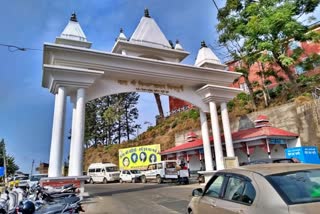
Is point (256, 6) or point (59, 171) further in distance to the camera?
point (256, 6)

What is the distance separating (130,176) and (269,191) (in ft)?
78.4

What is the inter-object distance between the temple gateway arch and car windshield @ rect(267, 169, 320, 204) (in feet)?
29.8

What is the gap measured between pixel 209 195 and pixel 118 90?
9.59m

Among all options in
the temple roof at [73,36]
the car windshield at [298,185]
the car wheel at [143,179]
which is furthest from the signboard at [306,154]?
the car wheel at [143,179]

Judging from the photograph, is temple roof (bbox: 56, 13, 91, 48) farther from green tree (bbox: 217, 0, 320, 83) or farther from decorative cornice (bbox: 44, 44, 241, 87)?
green tree (bbox: 217, 0, 320, 83)

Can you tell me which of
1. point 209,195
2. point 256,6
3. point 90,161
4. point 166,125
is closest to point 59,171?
point 209,195

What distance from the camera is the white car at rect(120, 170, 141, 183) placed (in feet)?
81.1

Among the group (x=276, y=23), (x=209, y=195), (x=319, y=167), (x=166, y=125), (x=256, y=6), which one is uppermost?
(x=256, y=6)

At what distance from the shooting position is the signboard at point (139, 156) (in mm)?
27328

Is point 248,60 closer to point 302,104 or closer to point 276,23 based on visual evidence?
point 276,23

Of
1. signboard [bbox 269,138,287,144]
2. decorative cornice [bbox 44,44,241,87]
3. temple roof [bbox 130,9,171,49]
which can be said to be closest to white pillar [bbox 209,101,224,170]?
decorative cornice [bbox 44,44,241,87]

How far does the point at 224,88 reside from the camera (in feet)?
49.3

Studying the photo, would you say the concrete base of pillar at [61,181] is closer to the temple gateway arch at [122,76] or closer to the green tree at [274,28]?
the temple gateway arch at [122,76]

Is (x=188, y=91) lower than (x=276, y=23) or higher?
lower
